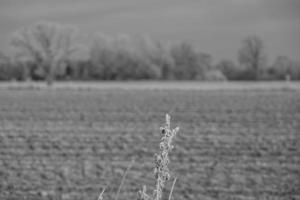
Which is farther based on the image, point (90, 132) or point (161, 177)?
point (90, 132)

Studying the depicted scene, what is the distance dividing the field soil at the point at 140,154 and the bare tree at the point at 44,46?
1112 inches

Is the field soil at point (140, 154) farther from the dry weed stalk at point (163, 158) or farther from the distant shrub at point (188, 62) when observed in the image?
the distant shrub at point (188, 62)

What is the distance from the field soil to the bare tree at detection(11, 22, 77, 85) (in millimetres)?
28257

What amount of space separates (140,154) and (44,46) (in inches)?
1494

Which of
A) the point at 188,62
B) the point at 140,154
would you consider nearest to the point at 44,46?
the point at 188,62

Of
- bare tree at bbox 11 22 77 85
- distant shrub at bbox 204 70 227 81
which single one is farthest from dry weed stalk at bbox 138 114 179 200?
distant shrub at bbox 204 70 227 81

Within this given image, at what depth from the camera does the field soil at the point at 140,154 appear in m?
7.02

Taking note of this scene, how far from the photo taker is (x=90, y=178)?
7602 mm

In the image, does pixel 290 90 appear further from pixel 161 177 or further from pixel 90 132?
pixel 161 177

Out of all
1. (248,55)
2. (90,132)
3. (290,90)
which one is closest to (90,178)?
(90,132)

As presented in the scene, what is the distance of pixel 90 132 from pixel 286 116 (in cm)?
777

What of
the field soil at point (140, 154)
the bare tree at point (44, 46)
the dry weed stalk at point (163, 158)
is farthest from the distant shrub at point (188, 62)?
the dry weed stalk at point (163, 158)

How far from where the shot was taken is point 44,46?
4500 cm

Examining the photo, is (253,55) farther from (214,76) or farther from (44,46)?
(44,46)
